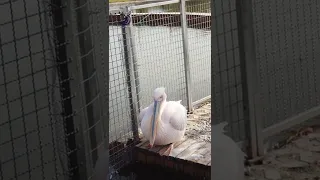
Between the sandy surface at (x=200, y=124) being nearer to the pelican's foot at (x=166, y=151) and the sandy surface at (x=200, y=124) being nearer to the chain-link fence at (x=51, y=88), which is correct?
the pelican's foot at (x=166, y=151)

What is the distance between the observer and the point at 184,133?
4.79 metres

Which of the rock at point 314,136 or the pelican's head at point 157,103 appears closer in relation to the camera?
the rock at point 314,136

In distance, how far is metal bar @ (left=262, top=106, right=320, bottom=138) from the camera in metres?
3.49

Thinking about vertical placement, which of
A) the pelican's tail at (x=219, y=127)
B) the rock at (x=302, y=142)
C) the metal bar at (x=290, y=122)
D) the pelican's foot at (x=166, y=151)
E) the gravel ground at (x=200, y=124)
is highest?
the pelican's tail at (x=219, y=127)

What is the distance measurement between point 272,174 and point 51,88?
185cm

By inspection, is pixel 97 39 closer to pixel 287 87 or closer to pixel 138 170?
pixel 287 87

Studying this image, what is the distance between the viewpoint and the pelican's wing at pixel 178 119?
4543mm

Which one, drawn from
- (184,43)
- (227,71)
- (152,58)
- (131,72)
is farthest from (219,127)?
(184,43)

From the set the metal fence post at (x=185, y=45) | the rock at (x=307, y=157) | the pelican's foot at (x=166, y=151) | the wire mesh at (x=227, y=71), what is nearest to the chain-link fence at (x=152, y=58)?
the metal fence post at (x=185, y=45)

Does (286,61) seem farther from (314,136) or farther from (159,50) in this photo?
(159,50)

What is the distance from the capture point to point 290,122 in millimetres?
3717

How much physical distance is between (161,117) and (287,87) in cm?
141

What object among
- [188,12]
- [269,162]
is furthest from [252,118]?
[188,12]

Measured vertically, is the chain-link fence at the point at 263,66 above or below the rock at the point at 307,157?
above
